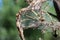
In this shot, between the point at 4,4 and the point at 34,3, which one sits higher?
the point at 34,3

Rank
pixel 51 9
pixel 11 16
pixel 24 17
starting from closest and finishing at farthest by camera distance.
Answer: pixel 24 17 → pixel 51 9 → pixel 11 16

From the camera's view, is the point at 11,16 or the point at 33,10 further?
the point at 11,16

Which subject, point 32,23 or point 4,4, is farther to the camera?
point 4,4

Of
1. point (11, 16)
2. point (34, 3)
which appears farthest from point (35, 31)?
point (11, 16)

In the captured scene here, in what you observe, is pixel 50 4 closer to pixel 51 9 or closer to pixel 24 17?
pixel 51 9

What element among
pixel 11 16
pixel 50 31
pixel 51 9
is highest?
pixel 51 9

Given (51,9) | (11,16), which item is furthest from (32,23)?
(11,16)

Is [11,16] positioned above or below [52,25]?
below

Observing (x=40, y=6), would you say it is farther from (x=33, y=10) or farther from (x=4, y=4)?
(x=4, y=4)

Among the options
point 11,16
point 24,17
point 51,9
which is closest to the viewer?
point 24,17
